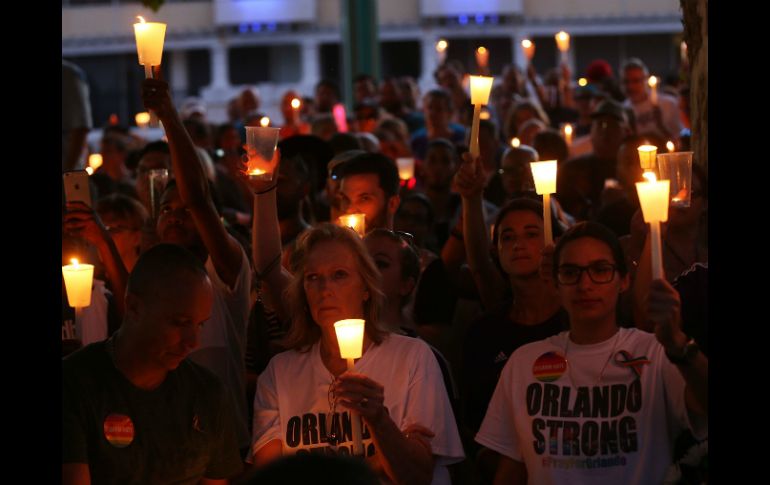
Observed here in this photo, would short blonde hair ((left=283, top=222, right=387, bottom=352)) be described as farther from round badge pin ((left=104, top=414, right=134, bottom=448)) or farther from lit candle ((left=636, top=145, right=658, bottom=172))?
lit candle ((left=636, top=145, right=658, bottom=172))

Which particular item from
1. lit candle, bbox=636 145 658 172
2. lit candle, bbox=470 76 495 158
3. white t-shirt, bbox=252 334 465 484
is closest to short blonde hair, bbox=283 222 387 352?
white t-shirt, bbox=252 334 465 484

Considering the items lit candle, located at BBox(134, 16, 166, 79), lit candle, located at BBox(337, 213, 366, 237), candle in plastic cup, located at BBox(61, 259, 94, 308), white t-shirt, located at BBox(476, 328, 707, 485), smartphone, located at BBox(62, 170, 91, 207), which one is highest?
lit candle, located at BBox(134, 16, 166, 79)

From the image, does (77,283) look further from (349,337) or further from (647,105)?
(647,105)

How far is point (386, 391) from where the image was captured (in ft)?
14.9

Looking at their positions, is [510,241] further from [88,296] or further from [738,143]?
[738,143]

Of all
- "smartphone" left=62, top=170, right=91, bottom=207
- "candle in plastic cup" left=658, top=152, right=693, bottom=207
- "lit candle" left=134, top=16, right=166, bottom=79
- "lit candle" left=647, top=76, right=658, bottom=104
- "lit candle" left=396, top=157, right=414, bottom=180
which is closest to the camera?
"candle in plastic cup" left=658, top=152, right=693, bottom=207

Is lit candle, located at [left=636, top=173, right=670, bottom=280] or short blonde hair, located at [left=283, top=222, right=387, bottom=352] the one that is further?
short blonde hair, located at [left=283, top=222, right=387, bottom=352]

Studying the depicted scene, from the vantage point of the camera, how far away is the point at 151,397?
4.17 meters

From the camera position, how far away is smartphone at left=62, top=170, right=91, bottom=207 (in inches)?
218

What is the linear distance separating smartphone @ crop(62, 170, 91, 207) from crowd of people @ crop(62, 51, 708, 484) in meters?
0.05

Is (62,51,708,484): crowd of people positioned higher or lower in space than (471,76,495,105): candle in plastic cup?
lower

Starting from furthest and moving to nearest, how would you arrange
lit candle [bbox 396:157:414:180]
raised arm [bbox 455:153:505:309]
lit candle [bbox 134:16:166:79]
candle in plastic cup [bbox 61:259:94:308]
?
lit candle [bbox 396:157:414:180]
raised arm [bbox 455:153:505:309]
candle in plastic cup [bbox 61:259:94:308]
lit candle [bbox 134:16:166:79]

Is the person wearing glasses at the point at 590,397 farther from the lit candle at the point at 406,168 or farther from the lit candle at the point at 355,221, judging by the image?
the lit candle at the point at 406,168

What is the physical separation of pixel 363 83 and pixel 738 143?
10501 mm
